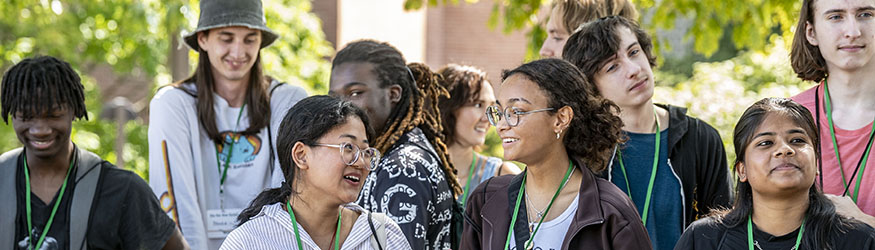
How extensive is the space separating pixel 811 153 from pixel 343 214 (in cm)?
170

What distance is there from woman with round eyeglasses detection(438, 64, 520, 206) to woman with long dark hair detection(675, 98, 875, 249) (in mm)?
2352

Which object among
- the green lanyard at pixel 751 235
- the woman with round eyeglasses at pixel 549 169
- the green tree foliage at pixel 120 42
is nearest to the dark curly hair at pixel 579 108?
the woman with round eyeglasses at pixel 549 169

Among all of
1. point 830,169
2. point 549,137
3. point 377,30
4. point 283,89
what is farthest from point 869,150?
point 377,30

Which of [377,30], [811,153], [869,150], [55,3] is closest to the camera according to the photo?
[811,153]

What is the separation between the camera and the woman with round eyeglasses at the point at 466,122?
6.02m

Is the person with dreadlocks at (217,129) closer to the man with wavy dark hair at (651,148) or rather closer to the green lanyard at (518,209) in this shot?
the green lanyard at (518,209)

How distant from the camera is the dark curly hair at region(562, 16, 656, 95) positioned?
447 centimetres

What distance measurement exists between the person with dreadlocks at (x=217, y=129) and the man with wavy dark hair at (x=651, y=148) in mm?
1609

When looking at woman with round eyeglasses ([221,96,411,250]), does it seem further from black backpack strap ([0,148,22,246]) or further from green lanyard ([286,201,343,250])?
black backpack strap ([0,148,22,246])

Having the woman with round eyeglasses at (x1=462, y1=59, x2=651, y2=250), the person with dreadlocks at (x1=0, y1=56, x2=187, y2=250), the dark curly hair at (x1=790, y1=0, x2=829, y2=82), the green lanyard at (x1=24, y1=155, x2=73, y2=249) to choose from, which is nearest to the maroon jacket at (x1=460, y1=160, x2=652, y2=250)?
the woman with round eyeglasses at (x1=462, y1=59, x2=651, y2=250)

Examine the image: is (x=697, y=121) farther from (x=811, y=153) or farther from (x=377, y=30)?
(x=377, y=30)

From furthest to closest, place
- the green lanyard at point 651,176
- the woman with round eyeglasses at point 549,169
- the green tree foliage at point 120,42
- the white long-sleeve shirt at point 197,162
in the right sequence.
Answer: the green tree foliage at point 120,42 < the white long-sleeve shirt at point 197,162 < the green lanyard at point 651,176 < the woman with round eyeglasses at point 549,169

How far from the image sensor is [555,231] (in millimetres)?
3729

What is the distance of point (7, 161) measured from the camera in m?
4.51
